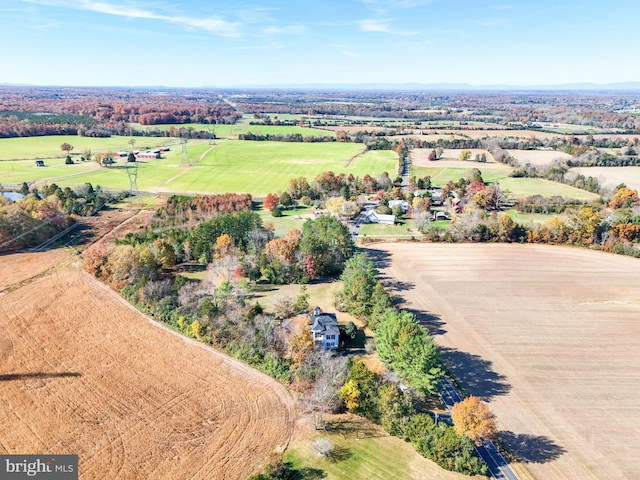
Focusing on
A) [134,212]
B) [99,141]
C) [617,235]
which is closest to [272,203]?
[134,212]

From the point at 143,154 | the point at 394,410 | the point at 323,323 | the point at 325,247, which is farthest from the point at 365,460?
the point at 143,154

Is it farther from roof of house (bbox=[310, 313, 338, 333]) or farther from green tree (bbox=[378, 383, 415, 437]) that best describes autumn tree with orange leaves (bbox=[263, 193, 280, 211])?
green tree (bbox=[378, 383, 415, 437])

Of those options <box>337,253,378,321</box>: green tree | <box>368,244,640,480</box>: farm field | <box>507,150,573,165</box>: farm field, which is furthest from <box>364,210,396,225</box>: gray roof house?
<box>507,150,573,165</box>: farm field

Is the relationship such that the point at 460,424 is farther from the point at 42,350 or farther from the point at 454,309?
the point at 42,350

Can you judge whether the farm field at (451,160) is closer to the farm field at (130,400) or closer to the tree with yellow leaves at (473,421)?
the farm field at (130,400)

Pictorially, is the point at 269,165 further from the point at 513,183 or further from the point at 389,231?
the point at 513,183

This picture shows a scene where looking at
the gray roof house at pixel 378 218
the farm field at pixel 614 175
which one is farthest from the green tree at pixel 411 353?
the farm field at pixel 614 175
